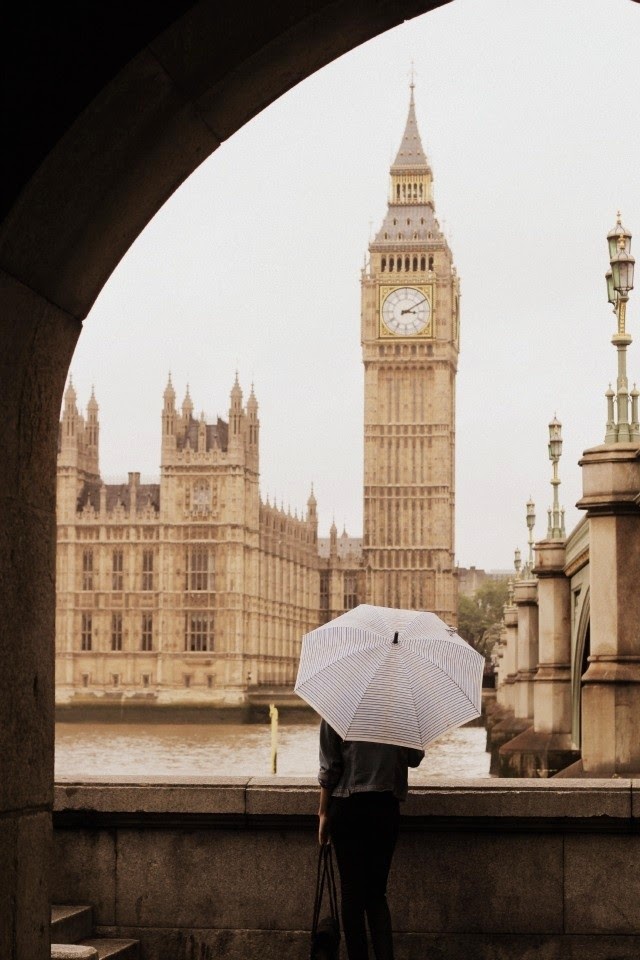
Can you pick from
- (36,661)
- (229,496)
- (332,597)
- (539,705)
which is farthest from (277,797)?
(332,597)

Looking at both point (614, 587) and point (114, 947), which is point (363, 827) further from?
point (614, 587)

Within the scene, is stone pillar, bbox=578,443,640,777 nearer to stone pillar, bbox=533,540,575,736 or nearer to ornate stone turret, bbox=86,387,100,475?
stone pillar, bbox=533,540,575,736

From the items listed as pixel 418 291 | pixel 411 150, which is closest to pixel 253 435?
pixel 418 291

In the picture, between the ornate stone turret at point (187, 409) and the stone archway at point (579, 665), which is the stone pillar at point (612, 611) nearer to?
the stone archway at point (579, 665)

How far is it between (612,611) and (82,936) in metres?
11.0

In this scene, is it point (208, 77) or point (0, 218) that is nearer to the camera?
point (0, 218)

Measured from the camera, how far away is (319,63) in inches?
129

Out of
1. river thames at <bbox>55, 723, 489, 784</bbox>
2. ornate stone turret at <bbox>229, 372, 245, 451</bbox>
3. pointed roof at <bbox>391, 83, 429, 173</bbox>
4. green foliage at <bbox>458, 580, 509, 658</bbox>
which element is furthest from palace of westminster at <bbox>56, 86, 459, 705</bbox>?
green foliage at <bbox>458, 580, 509, 658</bbox>

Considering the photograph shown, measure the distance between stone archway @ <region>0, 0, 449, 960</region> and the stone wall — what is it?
1718 millimetres

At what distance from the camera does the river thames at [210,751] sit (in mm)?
34406

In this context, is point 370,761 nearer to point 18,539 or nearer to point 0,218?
point 18,539

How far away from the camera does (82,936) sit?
15.9 feet

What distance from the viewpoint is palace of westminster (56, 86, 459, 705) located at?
73.9 metres

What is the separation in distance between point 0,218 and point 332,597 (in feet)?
285
